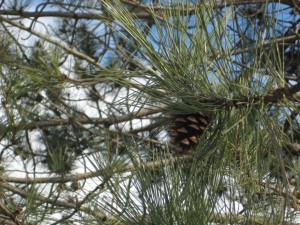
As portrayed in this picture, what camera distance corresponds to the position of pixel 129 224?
994 millimetres

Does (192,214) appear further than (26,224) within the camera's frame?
No

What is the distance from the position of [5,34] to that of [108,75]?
1683 millimetres

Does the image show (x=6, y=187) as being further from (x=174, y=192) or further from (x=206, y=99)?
(x=206, y=99)

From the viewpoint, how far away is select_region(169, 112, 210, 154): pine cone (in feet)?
3.30

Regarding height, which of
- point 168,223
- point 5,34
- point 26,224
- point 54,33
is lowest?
point 168,223

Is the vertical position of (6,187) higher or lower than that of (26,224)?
higher

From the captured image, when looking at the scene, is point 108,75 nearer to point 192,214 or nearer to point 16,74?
point 192,214

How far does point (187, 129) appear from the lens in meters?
1.02

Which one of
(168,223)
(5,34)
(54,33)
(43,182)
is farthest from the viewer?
(54,33)

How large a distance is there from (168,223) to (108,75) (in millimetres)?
228

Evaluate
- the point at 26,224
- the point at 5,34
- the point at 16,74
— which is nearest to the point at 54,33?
the point at 5,34

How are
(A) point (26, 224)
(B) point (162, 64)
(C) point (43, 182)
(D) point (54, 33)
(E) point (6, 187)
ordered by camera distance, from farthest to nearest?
(D) point (54, 33) < (C) point (43, 182) < (E) point (6, 187) < (A) point (26, 224) < (B) point (162, 64)

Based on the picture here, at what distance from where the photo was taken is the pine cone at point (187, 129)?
1.00 metres

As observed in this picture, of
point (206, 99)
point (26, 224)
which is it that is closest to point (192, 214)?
point (206, 99)
